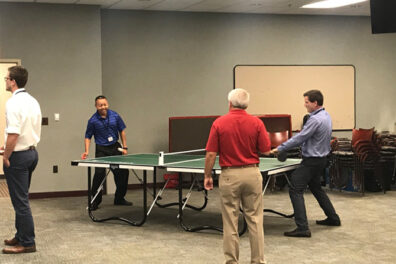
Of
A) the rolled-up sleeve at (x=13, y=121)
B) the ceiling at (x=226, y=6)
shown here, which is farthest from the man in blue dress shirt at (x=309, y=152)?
the ceiling at (x=226, y=6)

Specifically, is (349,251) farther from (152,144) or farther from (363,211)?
(152,144)

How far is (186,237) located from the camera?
634cm

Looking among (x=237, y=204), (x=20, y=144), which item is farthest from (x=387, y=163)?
(x=20, y=144)

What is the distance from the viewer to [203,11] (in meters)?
10.3

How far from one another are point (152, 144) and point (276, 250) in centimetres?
487

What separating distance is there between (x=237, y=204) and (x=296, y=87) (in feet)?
21.2

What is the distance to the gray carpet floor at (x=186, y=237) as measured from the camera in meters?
5.50

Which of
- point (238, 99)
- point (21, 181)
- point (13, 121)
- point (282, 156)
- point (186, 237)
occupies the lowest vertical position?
point (186, 237)

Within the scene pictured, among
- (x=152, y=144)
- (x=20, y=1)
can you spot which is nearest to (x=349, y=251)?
(x=152, y=144)

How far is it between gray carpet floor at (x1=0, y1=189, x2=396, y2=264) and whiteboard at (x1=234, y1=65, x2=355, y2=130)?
106 inches

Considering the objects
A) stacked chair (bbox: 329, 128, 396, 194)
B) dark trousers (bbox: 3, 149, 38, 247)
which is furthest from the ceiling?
dark trousers (bbox: 3, 149, 38, 247)

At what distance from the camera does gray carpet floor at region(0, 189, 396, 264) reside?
550 centimetres

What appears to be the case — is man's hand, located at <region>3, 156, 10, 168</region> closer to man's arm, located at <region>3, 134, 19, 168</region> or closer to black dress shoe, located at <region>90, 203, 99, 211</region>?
man's arm, located at <region>3, 134, 19, 168</region>

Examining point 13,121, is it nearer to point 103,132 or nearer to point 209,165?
point 209,165
